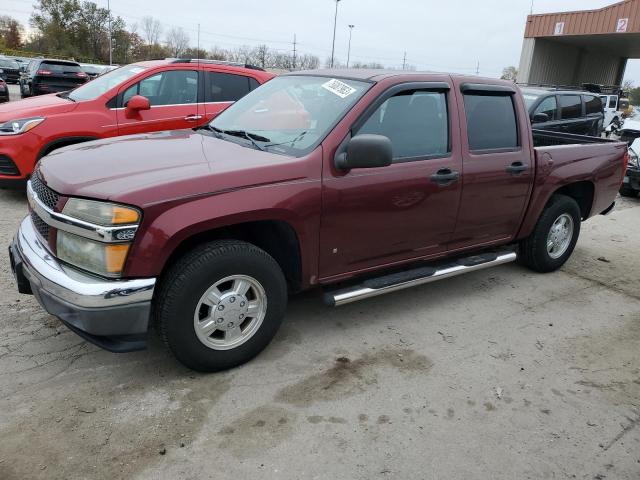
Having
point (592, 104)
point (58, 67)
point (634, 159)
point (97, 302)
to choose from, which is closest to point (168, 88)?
point (97, 302)

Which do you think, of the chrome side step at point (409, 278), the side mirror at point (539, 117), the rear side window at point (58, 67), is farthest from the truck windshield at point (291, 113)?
the rear side window at point (58, 67)

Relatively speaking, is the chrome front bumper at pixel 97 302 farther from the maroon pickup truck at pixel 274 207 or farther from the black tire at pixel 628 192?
the black tire at pixel 628 192

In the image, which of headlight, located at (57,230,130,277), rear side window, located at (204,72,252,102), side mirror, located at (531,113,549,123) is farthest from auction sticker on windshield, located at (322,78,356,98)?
side mirror, located at (531,113,549,123)

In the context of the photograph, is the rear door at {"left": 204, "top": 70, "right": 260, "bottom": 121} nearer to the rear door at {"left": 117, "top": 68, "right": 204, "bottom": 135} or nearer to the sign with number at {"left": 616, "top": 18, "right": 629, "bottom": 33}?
the rear door at {"left": 117, "top": 68, "right": 204, "bottom": 135}

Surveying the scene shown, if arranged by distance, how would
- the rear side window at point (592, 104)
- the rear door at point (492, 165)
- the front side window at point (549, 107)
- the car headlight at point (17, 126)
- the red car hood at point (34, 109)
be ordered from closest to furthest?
1. the rear door at point (492, 165)
2. the car headlight at point (17, 126)
3. the red car hood at point (34, 109)
4. the front side window at point (549, 107)
5. the rear side window at point (592, 104)

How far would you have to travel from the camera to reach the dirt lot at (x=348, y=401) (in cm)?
260

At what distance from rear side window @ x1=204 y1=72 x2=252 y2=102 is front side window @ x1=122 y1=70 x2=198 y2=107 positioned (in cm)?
20

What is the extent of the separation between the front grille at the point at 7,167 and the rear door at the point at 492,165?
514 centimetres

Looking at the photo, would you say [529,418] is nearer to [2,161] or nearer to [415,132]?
[415,132]

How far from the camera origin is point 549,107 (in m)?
10.8

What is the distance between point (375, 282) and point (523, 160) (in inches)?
72.1

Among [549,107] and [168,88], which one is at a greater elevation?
[549,107]

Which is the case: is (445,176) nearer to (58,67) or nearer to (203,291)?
(203,291)

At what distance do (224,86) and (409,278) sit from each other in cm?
481
